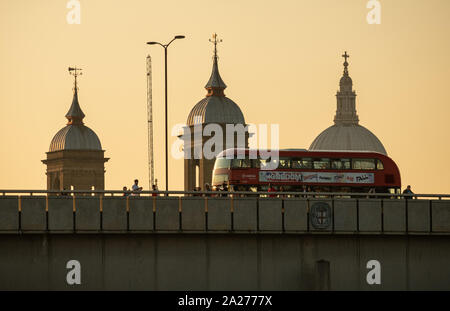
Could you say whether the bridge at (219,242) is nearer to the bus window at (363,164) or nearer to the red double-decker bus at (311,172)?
the red double-decker bus at (311,172)

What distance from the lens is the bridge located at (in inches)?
1911

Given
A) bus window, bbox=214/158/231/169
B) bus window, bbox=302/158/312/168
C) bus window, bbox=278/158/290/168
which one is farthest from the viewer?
bus window, bbox=214/158/231/169

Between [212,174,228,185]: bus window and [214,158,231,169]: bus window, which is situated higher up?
[214,158,231,169]: bus window

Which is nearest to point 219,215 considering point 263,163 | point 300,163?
point 263,163

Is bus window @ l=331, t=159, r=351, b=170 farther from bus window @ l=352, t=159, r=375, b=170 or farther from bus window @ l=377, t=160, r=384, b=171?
bus window @ l=377, t=160, r=384, b=171

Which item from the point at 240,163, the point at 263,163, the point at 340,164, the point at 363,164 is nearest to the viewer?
the point at 263,163

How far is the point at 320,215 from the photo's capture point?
169 ft

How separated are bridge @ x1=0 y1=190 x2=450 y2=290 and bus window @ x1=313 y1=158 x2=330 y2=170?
2439 cm

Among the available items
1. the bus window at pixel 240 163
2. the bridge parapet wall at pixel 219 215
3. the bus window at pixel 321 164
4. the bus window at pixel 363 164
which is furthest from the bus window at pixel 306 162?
the bridge parapet wall at pixel 219 215

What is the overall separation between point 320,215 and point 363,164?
2710cm

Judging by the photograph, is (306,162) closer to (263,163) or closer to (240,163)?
(263,163)

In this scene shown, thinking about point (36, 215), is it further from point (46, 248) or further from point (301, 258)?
point (301, 258)

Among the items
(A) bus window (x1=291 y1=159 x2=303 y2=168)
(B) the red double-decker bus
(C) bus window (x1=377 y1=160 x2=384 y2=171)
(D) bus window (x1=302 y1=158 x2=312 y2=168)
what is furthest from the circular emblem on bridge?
(C) bus window (x1=377 y1=160 x2=384 y2=171)
